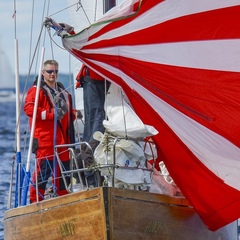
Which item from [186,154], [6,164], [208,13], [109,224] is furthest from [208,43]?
[6,164]

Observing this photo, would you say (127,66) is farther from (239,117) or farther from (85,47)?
(239,117)

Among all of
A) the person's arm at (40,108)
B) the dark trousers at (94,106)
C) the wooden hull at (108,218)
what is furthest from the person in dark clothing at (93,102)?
the wooden hull at (108,218)

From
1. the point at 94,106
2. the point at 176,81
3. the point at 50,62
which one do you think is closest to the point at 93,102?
the point at 94,106

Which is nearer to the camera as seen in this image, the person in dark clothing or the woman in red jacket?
the person in dark clothing

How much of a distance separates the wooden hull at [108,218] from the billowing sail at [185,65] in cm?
64

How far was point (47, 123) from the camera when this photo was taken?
11.8 metres

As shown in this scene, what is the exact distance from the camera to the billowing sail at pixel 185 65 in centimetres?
1057

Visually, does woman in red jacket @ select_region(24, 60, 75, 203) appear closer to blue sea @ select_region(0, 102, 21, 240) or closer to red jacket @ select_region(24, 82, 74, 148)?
red jacket @ select_region(24, 82, 74, 148)

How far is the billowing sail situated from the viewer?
10570 millimetres

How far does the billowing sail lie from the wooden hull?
0.64 metres

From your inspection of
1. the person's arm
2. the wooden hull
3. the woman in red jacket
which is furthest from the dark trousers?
the wooden hull

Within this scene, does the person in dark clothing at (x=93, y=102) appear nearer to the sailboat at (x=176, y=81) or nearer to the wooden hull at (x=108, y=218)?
the sailboat at (x=176, y=81)

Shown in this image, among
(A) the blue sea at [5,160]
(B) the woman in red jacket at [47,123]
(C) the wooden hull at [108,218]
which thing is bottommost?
(A) the blue sea at [5,160]

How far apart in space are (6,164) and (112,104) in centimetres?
1168
